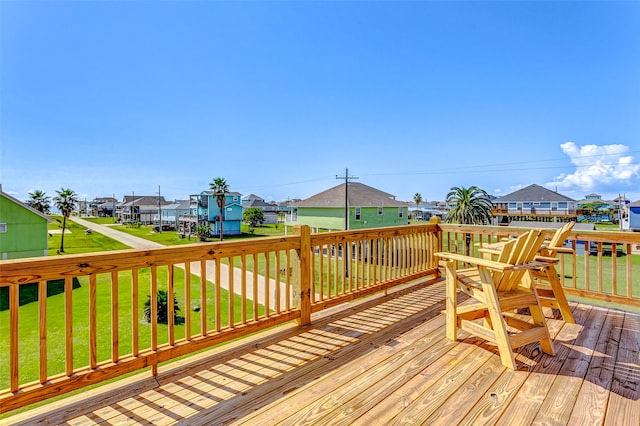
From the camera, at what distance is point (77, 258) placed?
69.6 inches

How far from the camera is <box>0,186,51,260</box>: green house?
13617 mm

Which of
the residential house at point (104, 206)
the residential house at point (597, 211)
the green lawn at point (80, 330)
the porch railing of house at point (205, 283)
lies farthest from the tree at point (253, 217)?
the residential house at point (597, 211)

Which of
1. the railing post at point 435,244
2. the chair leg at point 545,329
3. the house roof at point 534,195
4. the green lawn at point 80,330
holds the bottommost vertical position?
the green lawn at point 80,330

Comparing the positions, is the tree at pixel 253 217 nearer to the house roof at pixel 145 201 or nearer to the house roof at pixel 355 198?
the house roof at pixel 355 198

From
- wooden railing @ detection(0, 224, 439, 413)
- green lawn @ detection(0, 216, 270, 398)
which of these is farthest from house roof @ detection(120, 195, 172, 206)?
wooden railing @ detection(0, 224, 439, 413)

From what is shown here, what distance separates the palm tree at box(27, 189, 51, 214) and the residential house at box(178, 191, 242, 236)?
1670cm

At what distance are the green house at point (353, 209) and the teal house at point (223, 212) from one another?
14.4 metres

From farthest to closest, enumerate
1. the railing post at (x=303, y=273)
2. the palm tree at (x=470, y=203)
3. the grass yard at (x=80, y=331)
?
the palm tree at (x=470, y=203)
the grass yard at (x=80, y=331)
the railing post at (x=303, y=273)

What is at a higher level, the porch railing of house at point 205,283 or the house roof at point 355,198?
the house roof at point 355,198

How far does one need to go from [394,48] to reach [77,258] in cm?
994

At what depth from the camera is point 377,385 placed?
201 centimetres

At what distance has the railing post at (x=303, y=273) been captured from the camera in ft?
9.99

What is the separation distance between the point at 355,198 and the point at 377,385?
20814 mm

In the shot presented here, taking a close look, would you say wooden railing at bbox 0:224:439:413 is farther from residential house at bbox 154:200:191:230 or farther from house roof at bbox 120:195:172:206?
house roof at bbox 120:195:172:206
